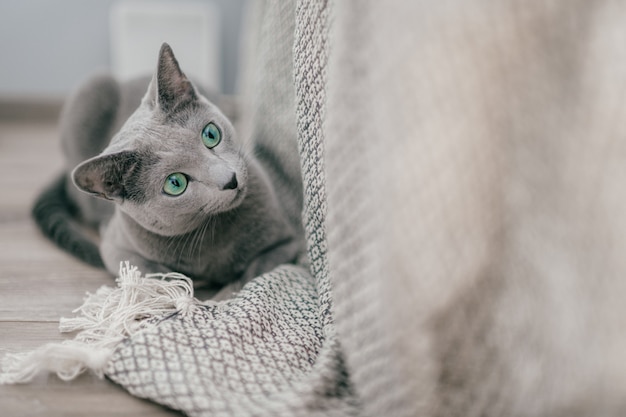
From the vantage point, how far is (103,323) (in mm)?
966

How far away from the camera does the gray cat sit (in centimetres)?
99

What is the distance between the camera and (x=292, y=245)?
1.21 meters

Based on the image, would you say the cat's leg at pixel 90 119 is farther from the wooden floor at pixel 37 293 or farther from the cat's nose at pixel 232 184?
the cat's nose at pixel 232 184

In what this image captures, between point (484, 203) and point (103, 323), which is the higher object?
point (484, 203)

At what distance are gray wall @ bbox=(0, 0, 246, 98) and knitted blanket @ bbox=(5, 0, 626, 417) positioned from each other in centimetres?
196

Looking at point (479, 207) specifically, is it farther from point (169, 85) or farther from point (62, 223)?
point (62, 223)

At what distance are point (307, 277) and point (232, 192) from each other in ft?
0.75

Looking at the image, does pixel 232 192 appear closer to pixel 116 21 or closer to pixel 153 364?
pixel 153 364

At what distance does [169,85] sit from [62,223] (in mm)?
528

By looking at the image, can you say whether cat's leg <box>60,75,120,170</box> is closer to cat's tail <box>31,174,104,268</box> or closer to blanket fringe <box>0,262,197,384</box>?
cat's tail <box>31,174,104,268</box>

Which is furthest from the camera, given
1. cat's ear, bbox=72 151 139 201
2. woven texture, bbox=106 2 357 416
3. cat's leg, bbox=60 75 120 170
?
cat's leg, bbox=60 75 120 170

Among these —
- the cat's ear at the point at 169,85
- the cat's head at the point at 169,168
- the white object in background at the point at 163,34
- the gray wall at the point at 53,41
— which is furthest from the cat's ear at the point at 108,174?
the gray wall at the point at 53,41

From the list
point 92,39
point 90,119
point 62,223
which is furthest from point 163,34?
point 62,223

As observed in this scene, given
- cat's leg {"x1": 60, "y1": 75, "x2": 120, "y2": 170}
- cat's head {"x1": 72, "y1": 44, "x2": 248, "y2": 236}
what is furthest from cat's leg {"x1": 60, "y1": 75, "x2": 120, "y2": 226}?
cat's head {"x1": 72, "y1": 44, "x2": 248, "y2": 236}
